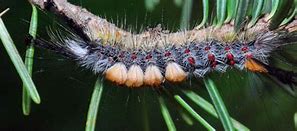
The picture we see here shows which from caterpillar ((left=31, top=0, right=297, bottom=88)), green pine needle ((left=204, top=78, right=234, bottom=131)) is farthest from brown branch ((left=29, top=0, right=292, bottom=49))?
green pine needle ((left=204, top=78, right=234, bottom=131))

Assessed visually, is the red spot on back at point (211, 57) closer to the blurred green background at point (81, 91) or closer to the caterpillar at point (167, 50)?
the caterpillar at point (167, 50)

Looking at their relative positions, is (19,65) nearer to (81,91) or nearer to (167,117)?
(167,117)

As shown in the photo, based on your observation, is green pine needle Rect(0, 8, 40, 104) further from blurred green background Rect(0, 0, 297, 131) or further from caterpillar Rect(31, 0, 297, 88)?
blurred green background Rect(0, 0, 297, 131)

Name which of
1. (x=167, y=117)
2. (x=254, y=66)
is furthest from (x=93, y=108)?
(x=254, y=66)

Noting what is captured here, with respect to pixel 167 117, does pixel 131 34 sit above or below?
above

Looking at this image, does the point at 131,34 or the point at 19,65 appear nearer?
the point at 19,65

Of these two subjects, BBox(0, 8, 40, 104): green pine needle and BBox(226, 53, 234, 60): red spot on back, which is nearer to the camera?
BBox(0, 8, 40, 104): green pine needle

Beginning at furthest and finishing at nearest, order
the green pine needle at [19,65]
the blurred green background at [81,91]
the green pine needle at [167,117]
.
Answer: the blurred green background at [81,91] → the green pine needle at [167,117] → the green pine needle at [19,65]

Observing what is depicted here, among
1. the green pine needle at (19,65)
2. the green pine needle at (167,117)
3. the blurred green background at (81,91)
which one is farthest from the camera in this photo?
the blurred green background at (81,91)

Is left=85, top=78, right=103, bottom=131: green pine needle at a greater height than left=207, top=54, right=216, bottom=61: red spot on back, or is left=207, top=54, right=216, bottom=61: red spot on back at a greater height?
left=207, top=54, right=216, bottom=61: red spot on back

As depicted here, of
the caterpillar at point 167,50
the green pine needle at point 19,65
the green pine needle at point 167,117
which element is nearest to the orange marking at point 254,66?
the caterpillar at point 167,50
